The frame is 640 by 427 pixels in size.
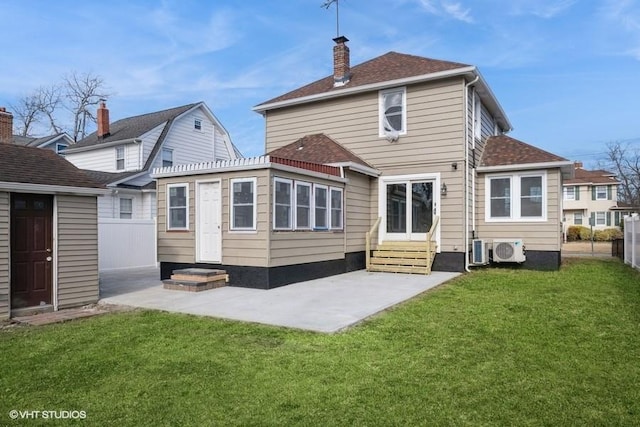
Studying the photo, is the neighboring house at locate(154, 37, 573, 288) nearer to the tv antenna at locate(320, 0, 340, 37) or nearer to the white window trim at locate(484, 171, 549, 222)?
the white window trim at locate(484, 171, 549, 222)

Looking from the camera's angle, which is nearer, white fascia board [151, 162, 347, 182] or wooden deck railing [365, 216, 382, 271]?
white fascia board [151, 162, 347, 182]

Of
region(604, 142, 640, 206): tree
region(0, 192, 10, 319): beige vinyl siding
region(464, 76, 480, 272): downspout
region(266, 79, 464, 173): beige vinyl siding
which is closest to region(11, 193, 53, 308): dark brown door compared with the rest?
region(0, 192, 10, 319): beige vinyl siding

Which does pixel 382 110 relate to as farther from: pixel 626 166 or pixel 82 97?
pixel 626 166

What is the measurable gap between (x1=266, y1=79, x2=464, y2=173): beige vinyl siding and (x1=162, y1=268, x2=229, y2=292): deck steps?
6.01m

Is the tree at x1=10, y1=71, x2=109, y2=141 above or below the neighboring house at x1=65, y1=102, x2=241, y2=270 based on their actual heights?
above

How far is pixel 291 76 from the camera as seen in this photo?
21812mm

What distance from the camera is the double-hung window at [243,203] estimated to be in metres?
9.39

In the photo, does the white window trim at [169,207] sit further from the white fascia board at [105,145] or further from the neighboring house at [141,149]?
the white fascia board at [105,145]

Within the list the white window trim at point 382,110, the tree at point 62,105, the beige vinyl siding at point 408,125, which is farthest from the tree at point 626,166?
the tree at point 62,105

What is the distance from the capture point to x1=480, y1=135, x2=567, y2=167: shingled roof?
12.0 metres

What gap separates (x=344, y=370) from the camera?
420 cm

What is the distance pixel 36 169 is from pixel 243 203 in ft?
12.7

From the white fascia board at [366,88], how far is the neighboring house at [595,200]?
1204 inches

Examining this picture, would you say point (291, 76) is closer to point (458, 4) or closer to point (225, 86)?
point (225, 86)
